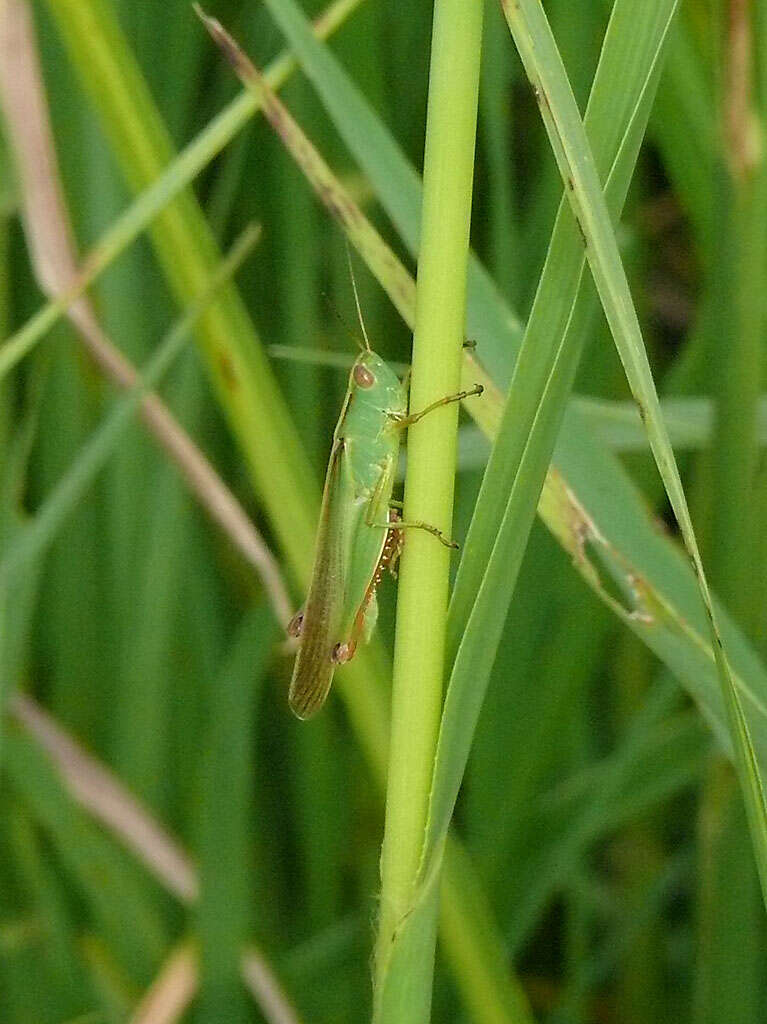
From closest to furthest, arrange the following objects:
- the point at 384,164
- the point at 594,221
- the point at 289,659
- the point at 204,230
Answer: the point at 594,221
the point at 384,164
the point at 204,230
the point at 289,659

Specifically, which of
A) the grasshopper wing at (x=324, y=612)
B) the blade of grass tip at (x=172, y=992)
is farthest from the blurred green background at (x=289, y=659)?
the grasshopper wing at (x=324, y=612)

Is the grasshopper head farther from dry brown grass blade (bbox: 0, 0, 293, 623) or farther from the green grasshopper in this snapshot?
dry brown grass blade (bbox: 0, 0, 293, 623)

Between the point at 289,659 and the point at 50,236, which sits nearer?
the point at 50,236

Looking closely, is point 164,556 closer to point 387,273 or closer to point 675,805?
point 387,273

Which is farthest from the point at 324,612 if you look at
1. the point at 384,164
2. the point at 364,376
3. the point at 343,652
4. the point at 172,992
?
the point at 172,992

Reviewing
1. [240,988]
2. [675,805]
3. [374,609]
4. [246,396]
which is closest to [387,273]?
[246,396]

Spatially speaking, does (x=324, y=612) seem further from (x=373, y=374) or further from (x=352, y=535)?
(x=373, y=374)

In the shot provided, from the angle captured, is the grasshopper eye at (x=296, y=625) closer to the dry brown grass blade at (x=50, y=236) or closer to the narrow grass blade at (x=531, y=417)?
the dry brown grass blade at (x=50, y=236)

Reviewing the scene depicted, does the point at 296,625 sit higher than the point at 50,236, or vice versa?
the point at 50,236
